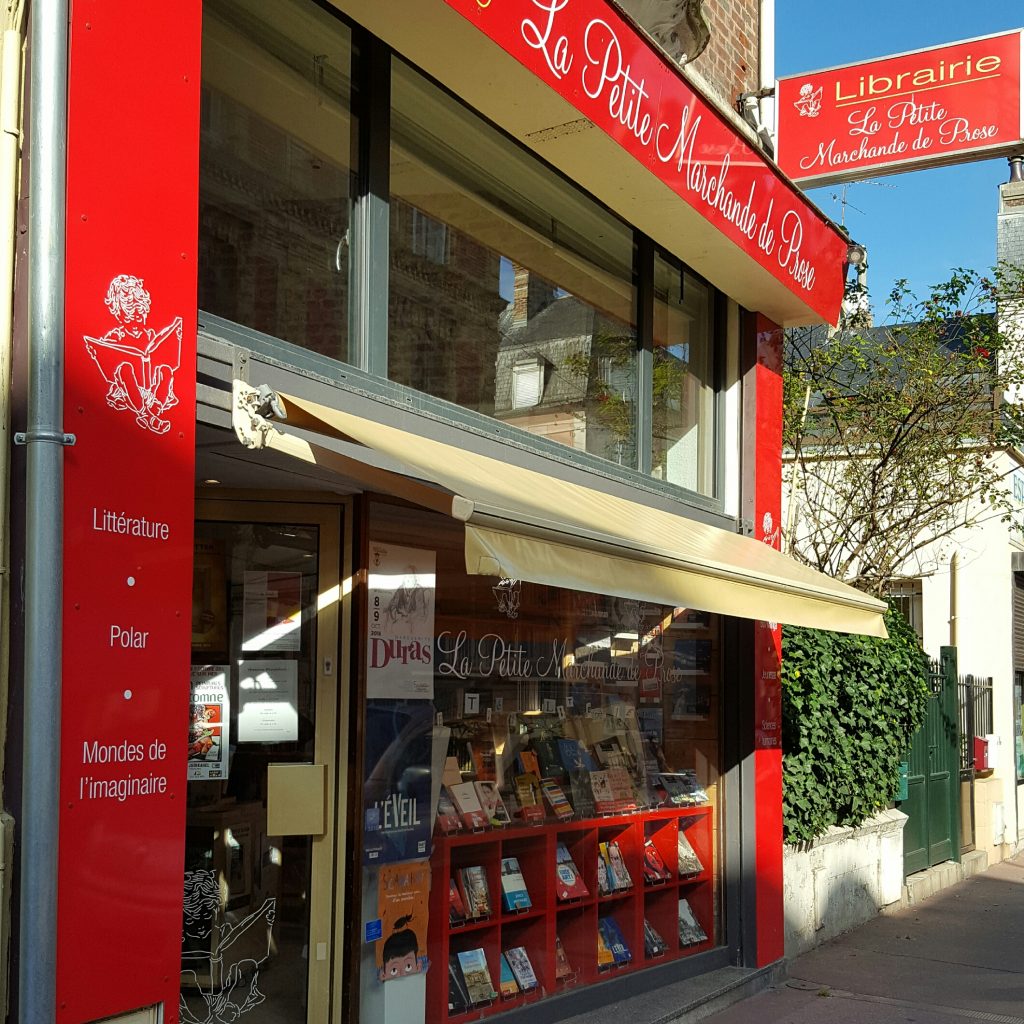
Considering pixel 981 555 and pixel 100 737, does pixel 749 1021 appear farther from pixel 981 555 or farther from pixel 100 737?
pixel 981 555

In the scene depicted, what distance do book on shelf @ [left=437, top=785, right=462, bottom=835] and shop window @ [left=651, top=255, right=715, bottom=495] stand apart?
2.60 meters

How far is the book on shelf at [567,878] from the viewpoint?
664 centimetres

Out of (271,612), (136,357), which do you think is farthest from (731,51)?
(136,357)

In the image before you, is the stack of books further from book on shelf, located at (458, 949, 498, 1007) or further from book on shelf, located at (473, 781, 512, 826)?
book on shelf, located at (473, 781, 512, 826)

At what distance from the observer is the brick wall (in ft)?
28.9

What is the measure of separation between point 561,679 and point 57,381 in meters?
4.12

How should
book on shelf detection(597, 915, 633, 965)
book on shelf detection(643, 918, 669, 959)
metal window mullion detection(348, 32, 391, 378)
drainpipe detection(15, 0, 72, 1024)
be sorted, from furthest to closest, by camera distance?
1. book on shelf detection(643, 918, 669, 959)
2. book on shelf detection(597, 915, 633, 965)
3. metal window mullion detection(348, 32, 391, 378)
4. drainpipe detection(15, 0, 72, 1024)

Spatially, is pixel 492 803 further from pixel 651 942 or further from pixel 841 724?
pixel 841 724

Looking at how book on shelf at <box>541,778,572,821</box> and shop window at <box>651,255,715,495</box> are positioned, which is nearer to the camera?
book on shelf at <box>541,778,572,821</box>

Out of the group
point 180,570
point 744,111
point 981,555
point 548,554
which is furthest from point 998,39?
point 981,555

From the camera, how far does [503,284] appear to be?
6270mm

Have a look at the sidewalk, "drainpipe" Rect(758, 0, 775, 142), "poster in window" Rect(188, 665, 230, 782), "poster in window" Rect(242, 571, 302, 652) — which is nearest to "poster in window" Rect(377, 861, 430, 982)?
"poster in window" Rect(188, 665, 230, 782)

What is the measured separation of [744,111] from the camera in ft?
30.4

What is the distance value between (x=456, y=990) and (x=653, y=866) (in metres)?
2.01
